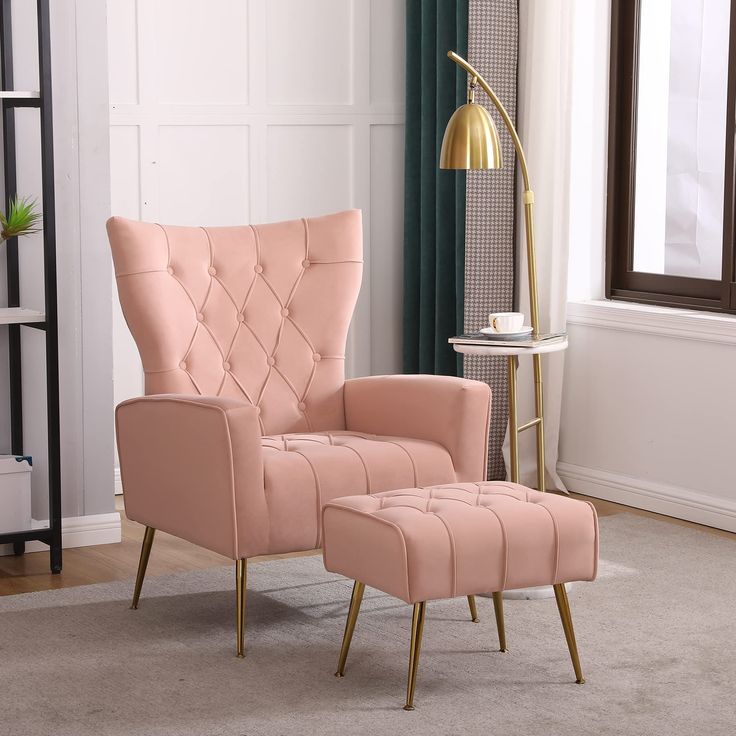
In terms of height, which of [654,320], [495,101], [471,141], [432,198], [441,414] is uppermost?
[495,101]

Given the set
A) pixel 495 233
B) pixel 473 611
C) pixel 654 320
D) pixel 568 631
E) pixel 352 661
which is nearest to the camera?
pixel 568 631

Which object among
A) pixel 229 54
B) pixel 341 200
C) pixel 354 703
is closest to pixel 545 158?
pixel 341 200

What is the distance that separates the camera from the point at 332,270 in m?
3.54

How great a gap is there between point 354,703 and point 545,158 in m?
2.46

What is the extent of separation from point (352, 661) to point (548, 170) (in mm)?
2230

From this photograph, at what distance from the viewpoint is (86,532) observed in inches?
152

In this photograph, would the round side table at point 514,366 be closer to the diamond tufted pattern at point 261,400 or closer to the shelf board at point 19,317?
the diamond tufted pattern at point 261,400

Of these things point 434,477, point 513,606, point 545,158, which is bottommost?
point 513,606

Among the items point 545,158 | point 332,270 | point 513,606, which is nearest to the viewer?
point 513,606

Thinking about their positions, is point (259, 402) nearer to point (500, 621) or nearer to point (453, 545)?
point (500, 621)

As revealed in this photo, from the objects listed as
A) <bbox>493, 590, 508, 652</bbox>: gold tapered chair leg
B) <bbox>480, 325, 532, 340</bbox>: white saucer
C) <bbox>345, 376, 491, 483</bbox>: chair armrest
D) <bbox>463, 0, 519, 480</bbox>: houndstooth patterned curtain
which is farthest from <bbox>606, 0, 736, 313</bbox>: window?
<bbox>493, 590, 508, 652</bbox>: gold tapered chair leg

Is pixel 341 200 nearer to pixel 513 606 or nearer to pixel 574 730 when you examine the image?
pixel 513 606

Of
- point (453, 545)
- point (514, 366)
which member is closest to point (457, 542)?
point (453, 545)

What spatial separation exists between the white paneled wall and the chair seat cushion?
5.14 feet
